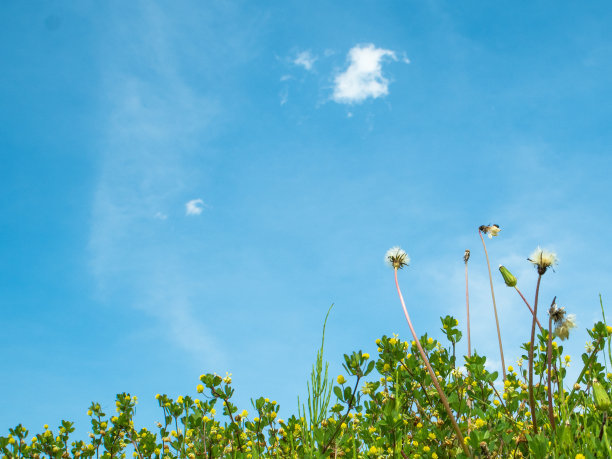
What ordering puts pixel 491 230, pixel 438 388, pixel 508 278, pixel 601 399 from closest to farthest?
1. pixel 601 399
2. pixel 438 388
3. pixel 508 278
4. pixel 491 230

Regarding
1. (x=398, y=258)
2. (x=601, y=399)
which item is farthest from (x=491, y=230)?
(x=601, y=399)

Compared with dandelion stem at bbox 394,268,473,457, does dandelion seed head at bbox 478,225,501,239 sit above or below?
above

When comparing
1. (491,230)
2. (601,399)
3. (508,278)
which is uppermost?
(491,230)

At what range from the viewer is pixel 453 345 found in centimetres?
466

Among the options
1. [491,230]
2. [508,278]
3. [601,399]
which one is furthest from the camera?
[491,230]

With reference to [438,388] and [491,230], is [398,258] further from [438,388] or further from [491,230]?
[491,230]

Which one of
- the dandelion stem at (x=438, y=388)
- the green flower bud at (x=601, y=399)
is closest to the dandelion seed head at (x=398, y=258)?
the dandelion stem at (x=438, y=388)

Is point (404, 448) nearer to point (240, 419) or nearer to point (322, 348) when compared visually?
point (322, 348)

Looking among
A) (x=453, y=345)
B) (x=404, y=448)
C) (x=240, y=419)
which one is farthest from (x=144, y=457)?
(x=453, y=345)

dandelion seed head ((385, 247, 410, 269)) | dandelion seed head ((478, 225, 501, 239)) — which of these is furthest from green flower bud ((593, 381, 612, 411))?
dandelion seed head ((478, 225, 501, 239))

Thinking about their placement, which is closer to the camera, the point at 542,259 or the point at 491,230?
the point at 542,259

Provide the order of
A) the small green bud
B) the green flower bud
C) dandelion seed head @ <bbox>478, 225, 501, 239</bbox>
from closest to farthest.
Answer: the green flower bud → the small green bud → dandelion seed head @ <bbox>478, 225, 501, 239</bbox>

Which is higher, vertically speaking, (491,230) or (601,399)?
(491,230)

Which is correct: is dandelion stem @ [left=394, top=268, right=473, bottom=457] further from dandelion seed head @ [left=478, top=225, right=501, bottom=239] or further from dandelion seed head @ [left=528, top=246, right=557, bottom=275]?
dandelion seed head @ [left=478, top=225, right=501, bottom=239]
